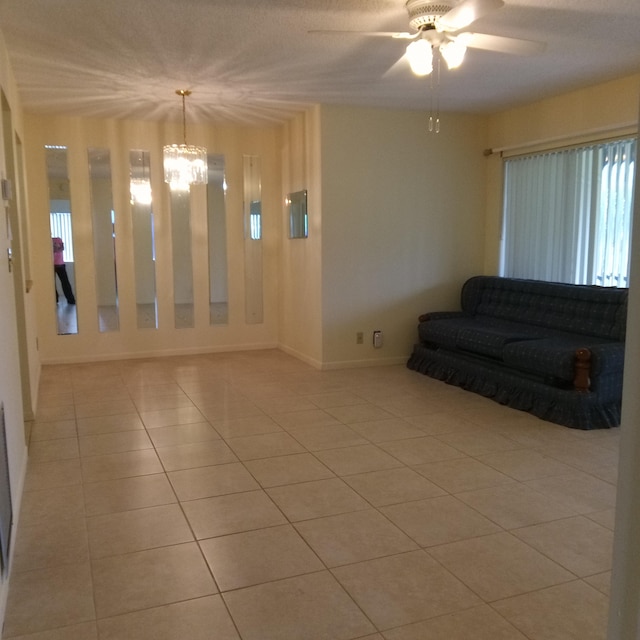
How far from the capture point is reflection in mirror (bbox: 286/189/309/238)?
595 centimetres

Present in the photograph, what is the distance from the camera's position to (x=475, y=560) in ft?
7.72

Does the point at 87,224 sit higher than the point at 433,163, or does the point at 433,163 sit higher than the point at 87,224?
the point at 433,163

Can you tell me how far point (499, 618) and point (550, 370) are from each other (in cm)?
242

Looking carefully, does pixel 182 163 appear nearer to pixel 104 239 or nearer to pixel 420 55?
pixel 104 239

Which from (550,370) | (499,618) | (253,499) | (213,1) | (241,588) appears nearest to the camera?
(499,618)

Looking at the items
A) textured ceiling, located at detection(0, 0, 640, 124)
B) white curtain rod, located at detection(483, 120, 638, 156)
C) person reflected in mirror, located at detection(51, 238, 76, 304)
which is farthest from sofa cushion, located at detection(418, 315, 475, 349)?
person reflected in mirror, located at detection(51, 238, 76, 304)

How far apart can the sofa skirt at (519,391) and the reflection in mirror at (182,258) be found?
8.43 ft

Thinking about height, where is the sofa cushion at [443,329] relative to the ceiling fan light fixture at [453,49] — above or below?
below

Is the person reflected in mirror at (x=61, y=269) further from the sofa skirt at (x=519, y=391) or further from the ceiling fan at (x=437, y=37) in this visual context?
the ceiling fan at (x=437, y=37)

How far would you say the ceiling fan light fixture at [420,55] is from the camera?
3078mm

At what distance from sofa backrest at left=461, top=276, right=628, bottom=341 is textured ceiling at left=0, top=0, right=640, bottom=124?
1.61 metres

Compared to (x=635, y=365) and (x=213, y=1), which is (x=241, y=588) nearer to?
(x=635, y=365)

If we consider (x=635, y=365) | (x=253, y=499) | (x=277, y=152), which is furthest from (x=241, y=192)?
(x=635, y=365)

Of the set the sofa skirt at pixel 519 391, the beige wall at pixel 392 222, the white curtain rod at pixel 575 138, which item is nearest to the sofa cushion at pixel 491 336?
the sofa skirt at pixel 519 391
